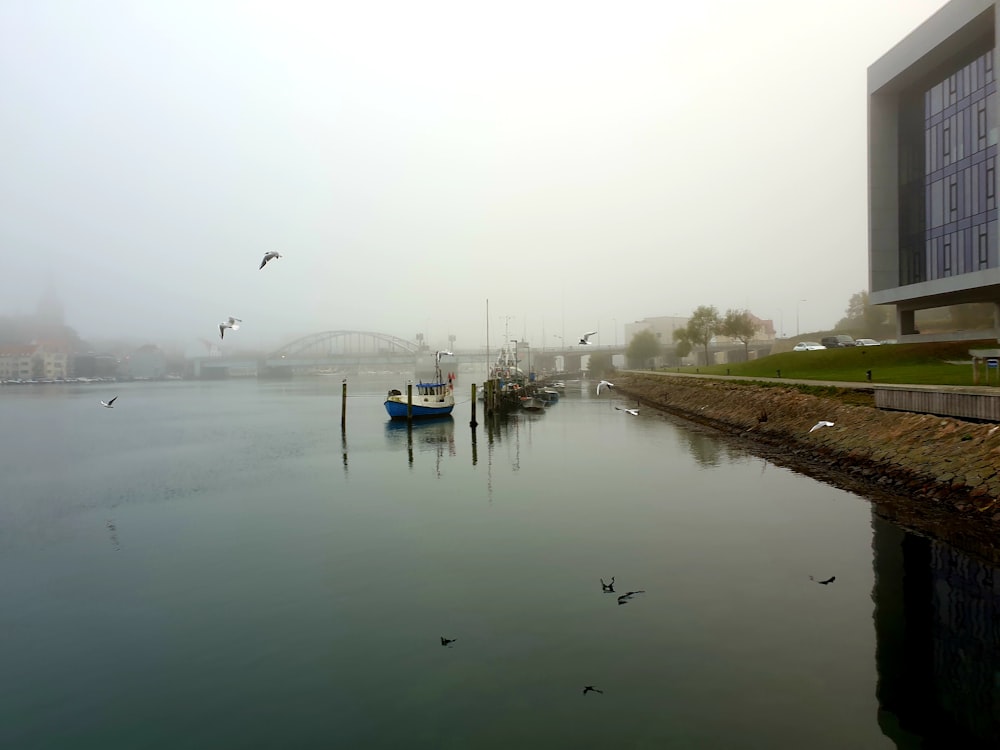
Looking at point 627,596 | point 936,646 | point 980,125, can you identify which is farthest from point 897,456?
point 980,125

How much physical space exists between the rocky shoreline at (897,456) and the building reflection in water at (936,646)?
1.71 m

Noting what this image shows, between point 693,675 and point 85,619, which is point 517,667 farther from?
point 85,619

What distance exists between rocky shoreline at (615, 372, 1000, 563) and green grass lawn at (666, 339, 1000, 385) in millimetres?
4336

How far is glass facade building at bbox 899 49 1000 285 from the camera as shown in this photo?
42688mm

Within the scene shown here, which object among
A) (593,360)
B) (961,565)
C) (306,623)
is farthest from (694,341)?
(306,623)

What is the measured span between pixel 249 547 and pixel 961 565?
18.6 metres

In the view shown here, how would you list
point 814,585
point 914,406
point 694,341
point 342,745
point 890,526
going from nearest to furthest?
point 342,745
point 814,585
point 890,526
point 914,406
point 694,341

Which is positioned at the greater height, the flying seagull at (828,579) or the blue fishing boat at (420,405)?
the blue fishing boat at (420,405)

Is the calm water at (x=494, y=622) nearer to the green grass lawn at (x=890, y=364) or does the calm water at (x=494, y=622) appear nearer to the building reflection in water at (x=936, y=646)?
the building reflection in water at (x=936, y=646)

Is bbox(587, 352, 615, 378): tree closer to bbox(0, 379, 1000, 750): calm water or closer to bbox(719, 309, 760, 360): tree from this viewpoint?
bbox(719, 309, 760, 360): tree

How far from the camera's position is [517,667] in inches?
408

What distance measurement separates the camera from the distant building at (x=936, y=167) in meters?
42.6

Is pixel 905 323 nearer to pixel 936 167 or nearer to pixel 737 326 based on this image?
pixel 936 167

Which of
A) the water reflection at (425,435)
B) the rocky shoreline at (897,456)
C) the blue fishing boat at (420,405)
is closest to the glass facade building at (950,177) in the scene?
the rocky shoreline at (897,456)
